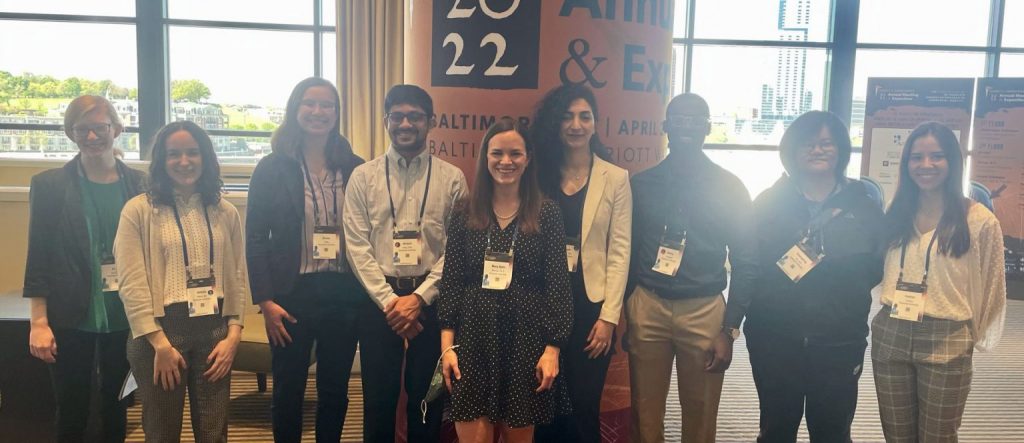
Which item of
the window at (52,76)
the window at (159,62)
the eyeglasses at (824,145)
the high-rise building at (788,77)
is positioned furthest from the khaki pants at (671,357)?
the window at (52,76)

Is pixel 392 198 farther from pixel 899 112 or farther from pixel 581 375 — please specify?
pixel 899 112

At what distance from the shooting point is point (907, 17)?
727 centimetres

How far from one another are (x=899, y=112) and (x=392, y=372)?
17.4 ft

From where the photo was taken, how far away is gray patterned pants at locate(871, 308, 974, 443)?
202 centimetres

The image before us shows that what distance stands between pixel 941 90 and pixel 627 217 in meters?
4.93

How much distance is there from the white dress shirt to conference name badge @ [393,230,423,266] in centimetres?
2

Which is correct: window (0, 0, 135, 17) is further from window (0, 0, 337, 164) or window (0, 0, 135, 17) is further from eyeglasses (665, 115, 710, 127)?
eyeglasses (665, 115, 710, 127)

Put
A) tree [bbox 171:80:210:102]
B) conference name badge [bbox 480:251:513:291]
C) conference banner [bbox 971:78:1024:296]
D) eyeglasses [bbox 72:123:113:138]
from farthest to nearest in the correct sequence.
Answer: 1. tree [bbox 171:80:210:102]
2. conference banner [bbox 971:78:1024:296]
3. eyeglasses [bbox 72:123:113:138]
4. conference name badge [bbox 480:251:513:291]

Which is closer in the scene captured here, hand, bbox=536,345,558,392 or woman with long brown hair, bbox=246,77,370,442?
hand, bbox=536,345,558,392

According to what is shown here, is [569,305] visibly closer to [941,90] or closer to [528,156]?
[528,156]

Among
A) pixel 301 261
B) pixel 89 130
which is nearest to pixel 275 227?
pixel 301 261

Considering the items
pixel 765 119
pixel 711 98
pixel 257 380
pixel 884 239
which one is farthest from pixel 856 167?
pixel 257 380

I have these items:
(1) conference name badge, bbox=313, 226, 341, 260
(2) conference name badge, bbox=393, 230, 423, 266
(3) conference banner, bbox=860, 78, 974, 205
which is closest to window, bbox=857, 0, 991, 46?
(3) conference banner, bbox=860, 78, 974, 205

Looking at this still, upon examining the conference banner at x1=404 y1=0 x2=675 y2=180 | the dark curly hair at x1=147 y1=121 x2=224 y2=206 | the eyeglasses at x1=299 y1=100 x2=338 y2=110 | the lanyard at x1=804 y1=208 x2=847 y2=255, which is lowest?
the lanyard at x1=804 y1=208 x2=847 y2=255
